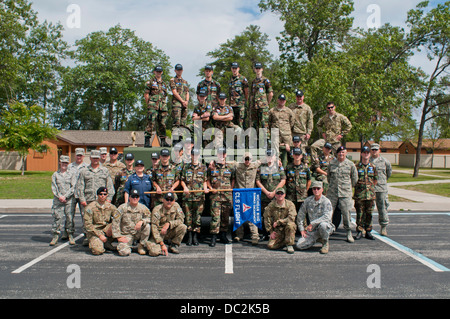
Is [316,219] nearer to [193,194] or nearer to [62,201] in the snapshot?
[193,194]

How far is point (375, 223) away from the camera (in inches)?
392

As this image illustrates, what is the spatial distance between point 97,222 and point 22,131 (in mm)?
22287

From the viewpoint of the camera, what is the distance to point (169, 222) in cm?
684

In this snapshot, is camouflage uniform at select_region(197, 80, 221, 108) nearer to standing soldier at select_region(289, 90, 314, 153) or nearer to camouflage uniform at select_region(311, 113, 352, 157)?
standing soldier at select_region(289, 90, 314, 153)

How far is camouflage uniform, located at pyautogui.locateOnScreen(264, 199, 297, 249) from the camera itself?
22.6 ft

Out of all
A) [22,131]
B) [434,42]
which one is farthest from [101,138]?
[434,42]

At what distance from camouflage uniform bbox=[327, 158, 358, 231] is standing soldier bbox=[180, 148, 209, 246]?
2597mm

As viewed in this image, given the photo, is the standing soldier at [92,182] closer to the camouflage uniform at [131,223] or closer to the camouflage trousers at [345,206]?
the camouflage uniform at [131,223]

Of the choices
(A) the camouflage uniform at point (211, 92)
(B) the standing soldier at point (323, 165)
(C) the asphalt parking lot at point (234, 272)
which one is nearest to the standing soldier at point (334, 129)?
(B) the standing soldier at point (323, 165)

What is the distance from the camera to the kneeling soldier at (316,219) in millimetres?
6859

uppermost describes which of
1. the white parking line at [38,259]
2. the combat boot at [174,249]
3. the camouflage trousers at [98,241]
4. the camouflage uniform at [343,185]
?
the camouflage uniform at [343,185]

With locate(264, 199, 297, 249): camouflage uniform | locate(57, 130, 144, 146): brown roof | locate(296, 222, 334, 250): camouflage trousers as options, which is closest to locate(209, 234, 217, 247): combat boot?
locate(264, 199, 297, 249): camouflage uniform

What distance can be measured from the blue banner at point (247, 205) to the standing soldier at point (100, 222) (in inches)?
87.6
